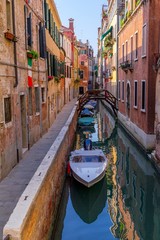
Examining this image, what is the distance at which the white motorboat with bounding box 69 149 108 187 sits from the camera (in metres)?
9.06

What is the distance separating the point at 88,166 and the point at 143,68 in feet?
22.0

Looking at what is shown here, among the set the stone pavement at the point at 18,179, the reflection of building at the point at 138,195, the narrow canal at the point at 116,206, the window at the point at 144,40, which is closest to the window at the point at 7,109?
the stone pavement at the point at 18,179

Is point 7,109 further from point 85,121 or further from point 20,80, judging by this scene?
point 85,121

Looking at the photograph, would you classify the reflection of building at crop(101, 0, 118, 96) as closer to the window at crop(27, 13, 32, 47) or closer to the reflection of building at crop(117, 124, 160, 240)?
the reflection of building at crop(117, 124, 160, 240)

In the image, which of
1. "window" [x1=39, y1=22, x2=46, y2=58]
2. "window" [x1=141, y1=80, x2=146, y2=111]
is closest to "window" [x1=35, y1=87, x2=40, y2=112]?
"window" [x1=39, y1=22, x2=46, y2=58]

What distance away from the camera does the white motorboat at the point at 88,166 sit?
29.7ft

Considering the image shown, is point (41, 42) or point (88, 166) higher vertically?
point (41, 42)

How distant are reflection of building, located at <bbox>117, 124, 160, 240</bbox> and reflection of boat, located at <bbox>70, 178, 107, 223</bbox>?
0.60m

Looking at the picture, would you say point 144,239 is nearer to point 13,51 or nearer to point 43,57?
point 13,51

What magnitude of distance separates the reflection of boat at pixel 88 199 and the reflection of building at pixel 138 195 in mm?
602

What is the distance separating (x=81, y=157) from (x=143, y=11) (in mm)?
8048

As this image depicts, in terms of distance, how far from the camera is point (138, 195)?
31.3 ft

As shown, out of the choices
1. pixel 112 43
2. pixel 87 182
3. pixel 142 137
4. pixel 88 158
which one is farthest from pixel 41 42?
pixel 112 43

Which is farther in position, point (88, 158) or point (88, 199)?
point (88, 158)
